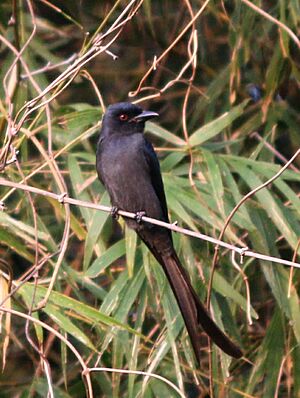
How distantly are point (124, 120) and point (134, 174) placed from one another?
22 cm

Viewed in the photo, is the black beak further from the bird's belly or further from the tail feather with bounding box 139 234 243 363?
the tail feather with bounding box 139 234 243 363

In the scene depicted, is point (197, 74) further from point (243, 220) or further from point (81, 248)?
point (243, 220)

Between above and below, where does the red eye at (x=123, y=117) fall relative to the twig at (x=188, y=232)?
below

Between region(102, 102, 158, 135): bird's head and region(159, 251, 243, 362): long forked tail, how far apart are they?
0.50 m

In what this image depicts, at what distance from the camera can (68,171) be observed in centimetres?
446

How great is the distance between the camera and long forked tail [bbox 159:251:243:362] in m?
3.55

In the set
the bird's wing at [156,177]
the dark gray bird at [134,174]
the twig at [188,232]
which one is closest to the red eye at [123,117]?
the dark gray bird at [134,174]

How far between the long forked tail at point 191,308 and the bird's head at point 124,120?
0.50 m

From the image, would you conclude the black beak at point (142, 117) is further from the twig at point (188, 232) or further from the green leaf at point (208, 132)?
the twig at point (188, 232)

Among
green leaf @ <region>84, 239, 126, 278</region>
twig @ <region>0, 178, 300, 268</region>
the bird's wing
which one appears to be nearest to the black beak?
the bird's wing

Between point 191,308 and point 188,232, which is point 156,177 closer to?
point 191,308

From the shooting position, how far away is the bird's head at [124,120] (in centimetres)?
420

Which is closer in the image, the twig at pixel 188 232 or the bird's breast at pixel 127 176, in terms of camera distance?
the twig at pixel 188 232

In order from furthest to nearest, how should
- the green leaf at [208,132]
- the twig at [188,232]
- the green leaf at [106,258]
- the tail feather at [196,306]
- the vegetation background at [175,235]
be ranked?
the green leaf at [208,132] < the green leaf at [106,258] < the vegetation background at [175,235] < the tail feather at [196,306] < the twig at [188,232]
